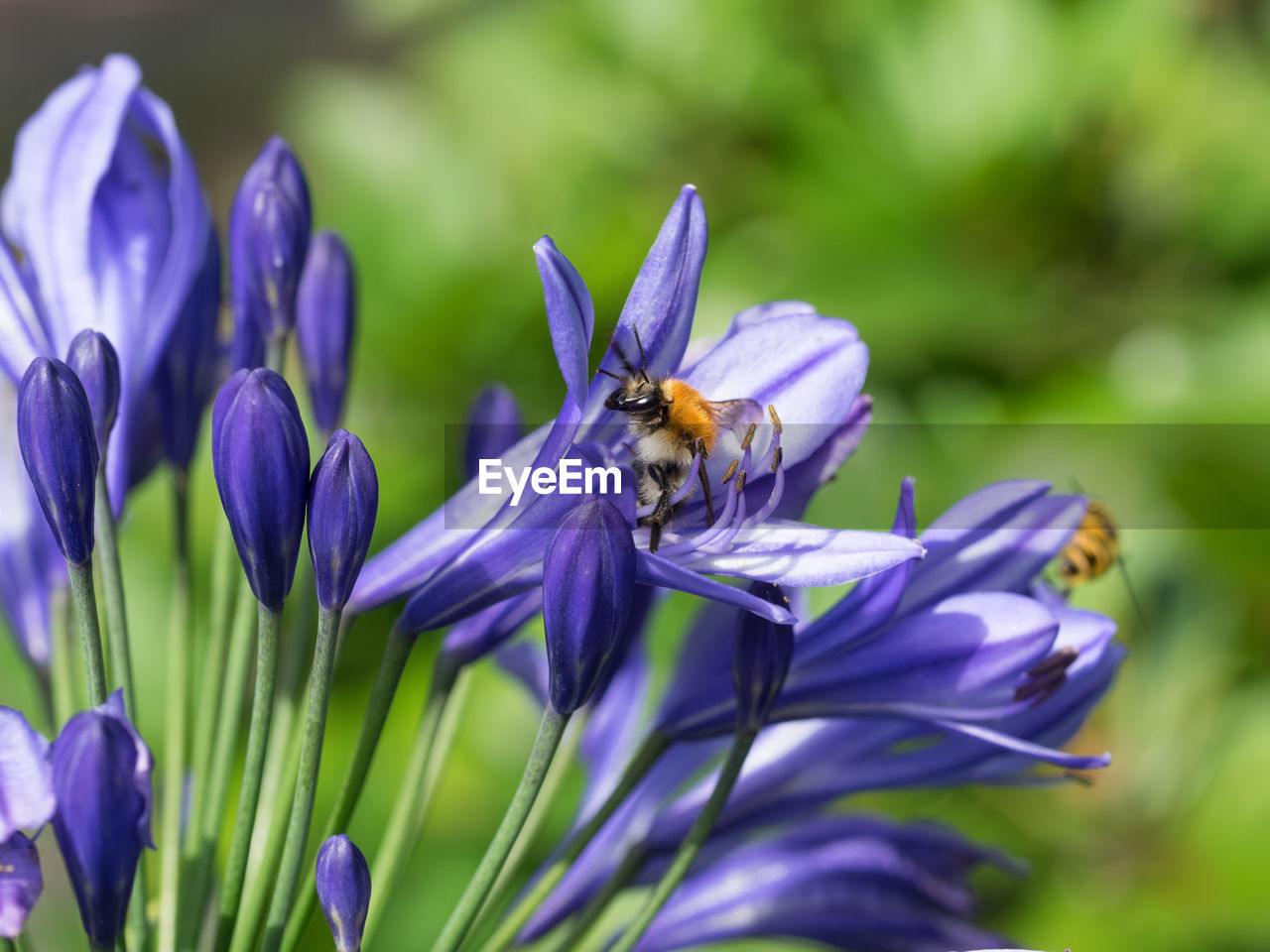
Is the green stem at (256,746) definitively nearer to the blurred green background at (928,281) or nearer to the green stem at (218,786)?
the green stem at (218,786)

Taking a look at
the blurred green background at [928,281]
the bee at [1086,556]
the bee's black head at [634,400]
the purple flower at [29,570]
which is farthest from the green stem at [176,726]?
the blurred green background at [928,281]

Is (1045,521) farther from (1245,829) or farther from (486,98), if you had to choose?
(486,98)

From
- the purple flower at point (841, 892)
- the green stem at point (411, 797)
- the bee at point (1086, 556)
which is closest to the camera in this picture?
the green stem at point (411, 797)

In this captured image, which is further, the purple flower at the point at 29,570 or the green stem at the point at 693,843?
the purple flower at the point at 29,570

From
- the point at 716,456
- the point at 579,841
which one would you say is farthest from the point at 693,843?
the point at 716,456

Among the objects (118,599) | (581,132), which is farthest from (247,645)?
(581,132)
